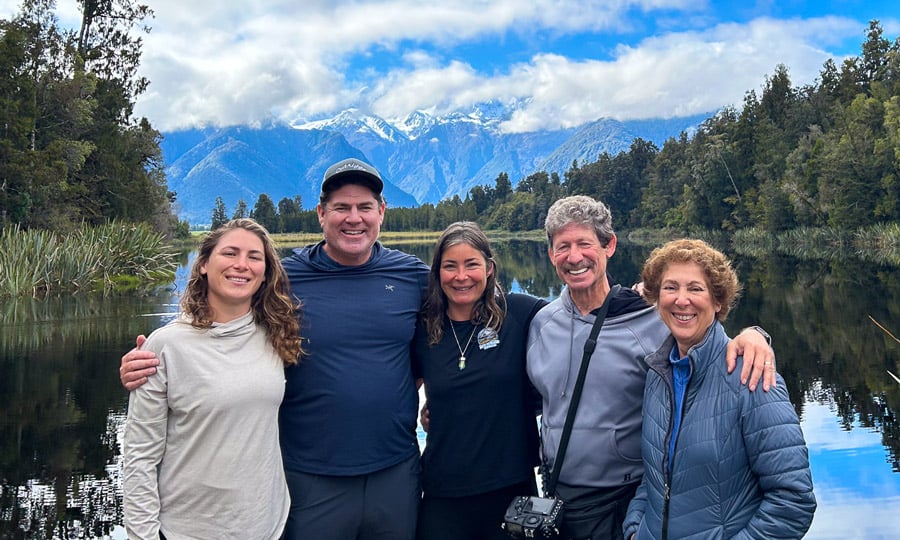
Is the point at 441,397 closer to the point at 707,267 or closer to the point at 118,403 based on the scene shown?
the point at 707,267

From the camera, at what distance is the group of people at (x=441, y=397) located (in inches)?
92.0

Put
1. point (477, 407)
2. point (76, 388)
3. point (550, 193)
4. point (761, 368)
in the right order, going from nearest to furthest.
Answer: point (761, 368) < point (477, 407) < point (76, 388) < point (550, 193)

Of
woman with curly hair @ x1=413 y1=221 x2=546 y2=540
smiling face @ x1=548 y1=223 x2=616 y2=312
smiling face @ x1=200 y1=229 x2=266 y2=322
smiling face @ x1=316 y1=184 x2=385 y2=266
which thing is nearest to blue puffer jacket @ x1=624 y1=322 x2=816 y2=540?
smiling face @ x1=548 y1=223 x2=616 y2=312

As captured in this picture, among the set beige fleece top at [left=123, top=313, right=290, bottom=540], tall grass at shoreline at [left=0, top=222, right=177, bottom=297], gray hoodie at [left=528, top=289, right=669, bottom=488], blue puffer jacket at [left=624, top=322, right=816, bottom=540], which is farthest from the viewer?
tall grass at shoreline at [left=0, top=222, right=177, bottom=297]

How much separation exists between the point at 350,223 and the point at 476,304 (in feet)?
2.32

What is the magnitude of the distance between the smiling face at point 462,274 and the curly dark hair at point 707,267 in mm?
813

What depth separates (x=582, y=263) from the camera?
300 cm

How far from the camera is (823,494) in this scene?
6.02m

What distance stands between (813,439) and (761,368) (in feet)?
19.8

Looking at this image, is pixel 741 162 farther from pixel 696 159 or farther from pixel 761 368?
pixel 761 368

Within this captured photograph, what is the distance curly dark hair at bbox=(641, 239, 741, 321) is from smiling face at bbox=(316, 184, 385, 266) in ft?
4.14

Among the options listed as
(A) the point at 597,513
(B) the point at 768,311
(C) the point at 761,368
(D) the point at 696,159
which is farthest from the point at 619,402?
(D) the point at 696,159

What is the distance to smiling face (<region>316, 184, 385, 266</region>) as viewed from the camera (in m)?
3.16

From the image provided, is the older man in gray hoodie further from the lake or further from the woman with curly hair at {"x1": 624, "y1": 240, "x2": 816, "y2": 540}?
the lake
